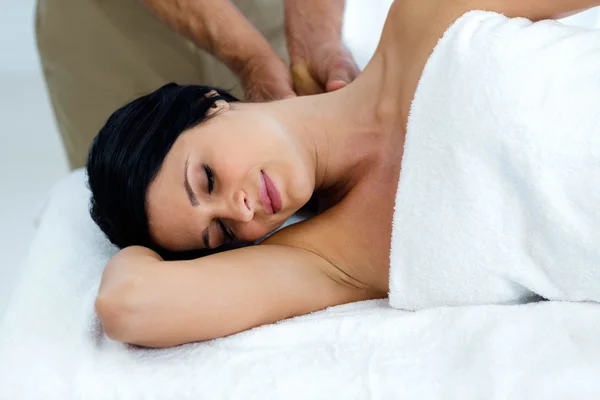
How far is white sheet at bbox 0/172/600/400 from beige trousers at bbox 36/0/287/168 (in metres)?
0.67

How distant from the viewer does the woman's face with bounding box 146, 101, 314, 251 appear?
0.98m

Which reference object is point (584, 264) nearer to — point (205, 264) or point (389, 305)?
point (389, 305)

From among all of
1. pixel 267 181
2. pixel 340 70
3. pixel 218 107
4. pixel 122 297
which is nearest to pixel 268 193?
pixel 267 181

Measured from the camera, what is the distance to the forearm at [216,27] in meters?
1.40

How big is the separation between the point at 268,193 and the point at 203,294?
0.21 meters

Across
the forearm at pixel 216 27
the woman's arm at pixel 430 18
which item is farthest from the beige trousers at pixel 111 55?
the woman's arm at pixel 430 18

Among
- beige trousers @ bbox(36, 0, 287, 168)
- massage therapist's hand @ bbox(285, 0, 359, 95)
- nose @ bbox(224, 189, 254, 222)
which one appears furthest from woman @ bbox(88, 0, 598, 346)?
beige trousers @ bbox(36, 0, 287, 168)

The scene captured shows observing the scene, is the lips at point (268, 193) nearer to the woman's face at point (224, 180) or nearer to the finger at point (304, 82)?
the woman's face at point (224, 180)

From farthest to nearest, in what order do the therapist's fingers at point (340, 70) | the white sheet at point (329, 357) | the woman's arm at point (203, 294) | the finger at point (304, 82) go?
the finger at point (304, 82) < the therapist's fingers at point (340, 70) < the woman's arm at point (203, 294) < the white sheet at point (329, 357)

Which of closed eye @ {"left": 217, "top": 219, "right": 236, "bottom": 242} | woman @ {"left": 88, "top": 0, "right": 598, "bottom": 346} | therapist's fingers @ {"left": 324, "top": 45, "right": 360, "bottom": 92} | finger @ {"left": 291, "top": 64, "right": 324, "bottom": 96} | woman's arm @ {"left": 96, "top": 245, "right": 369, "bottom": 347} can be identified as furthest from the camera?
finger @ {"left": 291, "top": 64, "right": 324, "bottom": 96}

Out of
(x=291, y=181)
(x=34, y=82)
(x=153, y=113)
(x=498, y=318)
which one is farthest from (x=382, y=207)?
(x=34, y=82)

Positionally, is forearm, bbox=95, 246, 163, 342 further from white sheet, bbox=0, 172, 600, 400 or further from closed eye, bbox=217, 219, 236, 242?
closed eye, bbox=217, 219, 236, 242

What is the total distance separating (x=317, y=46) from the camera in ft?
4.47

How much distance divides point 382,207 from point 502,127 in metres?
0.25
